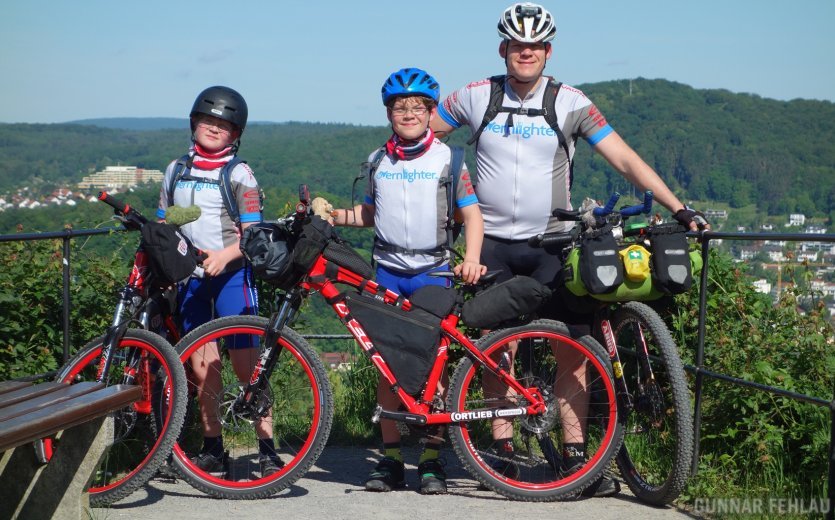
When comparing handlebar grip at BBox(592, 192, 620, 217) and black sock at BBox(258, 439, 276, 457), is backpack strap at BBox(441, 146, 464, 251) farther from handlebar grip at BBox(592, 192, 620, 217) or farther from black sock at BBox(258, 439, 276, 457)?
black sock at BBox(258, 439, 276, 457)

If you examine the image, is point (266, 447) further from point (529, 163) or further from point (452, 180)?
point (529, 163)

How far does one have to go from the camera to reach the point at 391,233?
4555 millimetres

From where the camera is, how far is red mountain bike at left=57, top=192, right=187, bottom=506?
420 centimetres

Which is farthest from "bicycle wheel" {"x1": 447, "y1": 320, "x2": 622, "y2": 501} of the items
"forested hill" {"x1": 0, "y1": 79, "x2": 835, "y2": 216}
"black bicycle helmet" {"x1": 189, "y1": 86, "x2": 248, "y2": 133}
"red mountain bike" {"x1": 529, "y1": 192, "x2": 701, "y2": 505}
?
"forested hill" {"x1": 0, "y1": 79, "x2": 835, "y2": 216}

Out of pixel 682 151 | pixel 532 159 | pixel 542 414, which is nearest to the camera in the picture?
pixel 542 414

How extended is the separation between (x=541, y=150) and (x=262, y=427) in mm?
1886

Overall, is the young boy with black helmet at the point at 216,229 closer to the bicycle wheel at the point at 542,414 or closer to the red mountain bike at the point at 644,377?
the bicycle wheel at the point at 542,414

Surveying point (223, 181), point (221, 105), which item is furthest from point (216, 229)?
point (221, 105)

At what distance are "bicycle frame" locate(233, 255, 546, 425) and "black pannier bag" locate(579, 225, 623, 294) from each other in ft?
2.09

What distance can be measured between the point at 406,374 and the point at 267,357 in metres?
0.64

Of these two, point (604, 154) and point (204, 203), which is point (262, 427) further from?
point (604, 154)

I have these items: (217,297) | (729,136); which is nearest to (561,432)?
(217,297)

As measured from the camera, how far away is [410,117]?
4.52m

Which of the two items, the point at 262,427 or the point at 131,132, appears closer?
the point at 262,427
